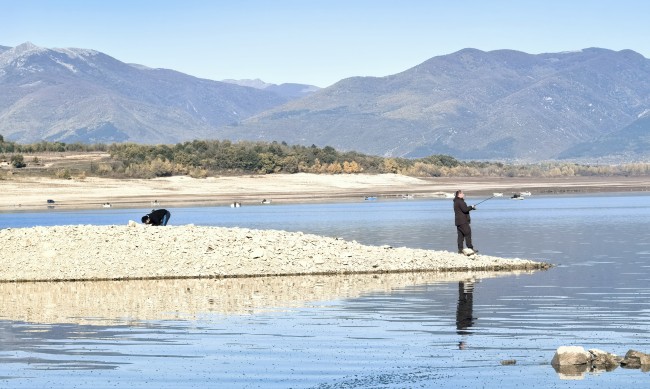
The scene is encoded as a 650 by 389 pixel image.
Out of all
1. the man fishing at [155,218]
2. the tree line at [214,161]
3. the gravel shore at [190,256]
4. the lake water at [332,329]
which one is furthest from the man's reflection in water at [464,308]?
the tree line at [214,161]

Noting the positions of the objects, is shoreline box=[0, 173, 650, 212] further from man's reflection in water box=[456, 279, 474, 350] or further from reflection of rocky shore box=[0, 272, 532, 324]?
man's reflection in water box=[456, 279, 474, 350]

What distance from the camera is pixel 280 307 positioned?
2330 centimetres

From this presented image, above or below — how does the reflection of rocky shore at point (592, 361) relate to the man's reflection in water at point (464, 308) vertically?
above

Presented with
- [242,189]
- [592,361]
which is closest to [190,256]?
[592,361]

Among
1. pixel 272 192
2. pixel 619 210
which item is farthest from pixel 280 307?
pixel 272 192

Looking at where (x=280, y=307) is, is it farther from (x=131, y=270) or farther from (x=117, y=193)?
(x=117, y=193)

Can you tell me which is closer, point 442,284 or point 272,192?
point 442,284

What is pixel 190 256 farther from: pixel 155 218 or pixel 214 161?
pixel 214 161

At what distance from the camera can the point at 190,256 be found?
31531mm

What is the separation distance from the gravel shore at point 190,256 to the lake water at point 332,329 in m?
1.22

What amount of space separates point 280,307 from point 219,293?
3.26 meters

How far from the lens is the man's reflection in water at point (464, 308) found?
64.4 feet

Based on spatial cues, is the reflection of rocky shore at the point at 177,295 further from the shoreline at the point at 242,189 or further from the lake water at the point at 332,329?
the shoreline at the point at 242,189

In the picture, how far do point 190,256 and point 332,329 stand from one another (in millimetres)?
12150
